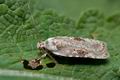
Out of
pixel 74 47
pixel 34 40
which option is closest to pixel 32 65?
pixel 34 40

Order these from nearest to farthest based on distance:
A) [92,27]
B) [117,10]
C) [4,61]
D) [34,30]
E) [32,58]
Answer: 1. [4,61]
2. [32,58]
3. [34,30]
4. [92,27]
5. [117,10]

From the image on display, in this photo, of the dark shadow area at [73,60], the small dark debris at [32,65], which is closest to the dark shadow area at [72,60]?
the dark shadow area at [73,60]

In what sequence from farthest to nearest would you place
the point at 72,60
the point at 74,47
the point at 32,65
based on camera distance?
Result: the point at 74,47 → the point at 72,60 → the point at 32,65

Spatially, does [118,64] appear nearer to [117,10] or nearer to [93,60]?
[93,60]

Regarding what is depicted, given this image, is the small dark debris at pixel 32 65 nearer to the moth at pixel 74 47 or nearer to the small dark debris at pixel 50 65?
the small dark debris at pixel 50 65

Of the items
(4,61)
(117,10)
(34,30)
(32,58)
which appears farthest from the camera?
(117,10)

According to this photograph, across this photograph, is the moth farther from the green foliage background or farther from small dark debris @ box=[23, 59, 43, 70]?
small dark debris @ box=[23, 59, 43, 70]

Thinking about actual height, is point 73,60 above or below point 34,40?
below

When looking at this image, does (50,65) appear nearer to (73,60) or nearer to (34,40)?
(73,60)

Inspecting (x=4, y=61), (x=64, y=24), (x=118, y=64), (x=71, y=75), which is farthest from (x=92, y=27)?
(x=4, y=61)
